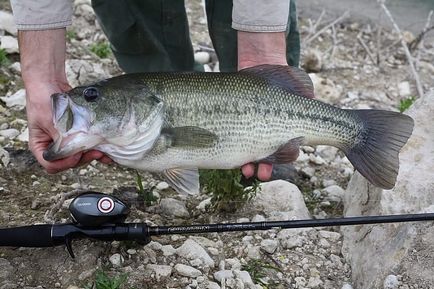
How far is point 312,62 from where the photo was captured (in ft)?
21.2

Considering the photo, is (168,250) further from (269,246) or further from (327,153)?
(327,153)

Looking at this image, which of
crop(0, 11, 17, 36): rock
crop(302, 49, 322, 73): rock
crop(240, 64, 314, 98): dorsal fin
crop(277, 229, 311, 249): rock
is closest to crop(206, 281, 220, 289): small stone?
crop(277, 229, 311, 249): rock

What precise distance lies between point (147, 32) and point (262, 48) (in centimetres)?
145

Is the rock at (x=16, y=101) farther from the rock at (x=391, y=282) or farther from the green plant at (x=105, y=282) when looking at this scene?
the rock at (x=391, y=282)

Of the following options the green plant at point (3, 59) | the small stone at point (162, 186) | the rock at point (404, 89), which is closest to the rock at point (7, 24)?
the green plant at point (3, 59)

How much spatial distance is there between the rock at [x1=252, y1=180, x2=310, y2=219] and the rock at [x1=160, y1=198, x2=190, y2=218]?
1.32 feet

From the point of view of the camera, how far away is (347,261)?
349cm

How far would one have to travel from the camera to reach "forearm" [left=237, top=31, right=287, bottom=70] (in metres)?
3.65

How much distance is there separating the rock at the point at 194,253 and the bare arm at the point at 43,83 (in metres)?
0.59

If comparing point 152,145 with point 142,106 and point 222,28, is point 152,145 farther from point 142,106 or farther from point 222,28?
point 222,28

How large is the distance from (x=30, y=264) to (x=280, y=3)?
1.84 meters

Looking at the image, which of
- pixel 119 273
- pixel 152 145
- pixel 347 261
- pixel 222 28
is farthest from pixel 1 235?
pixel 222 28

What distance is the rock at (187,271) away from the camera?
3189 mm

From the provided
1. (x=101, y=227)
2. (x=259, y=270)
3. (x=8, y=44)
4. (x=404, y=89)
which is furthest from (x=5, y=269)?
A: (x=404, y=89)
